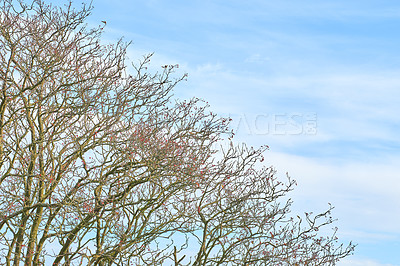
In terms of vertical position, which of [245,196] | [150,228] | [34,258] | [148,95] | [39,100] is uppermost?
[148,95]

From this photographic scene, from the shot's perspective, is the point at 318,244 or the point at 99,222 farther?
the point at 318,244

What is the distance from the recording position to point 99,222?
12.5m

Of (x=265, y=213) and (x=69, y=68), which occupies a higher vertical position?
(x=69, y=68)

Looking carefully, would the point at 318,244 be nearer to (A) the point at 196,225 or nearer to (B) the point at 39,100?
(A) the point at 196,225

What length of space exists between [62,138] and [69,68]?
1.97 metres

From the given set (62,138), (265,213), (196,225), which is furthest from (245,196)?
A: (62,138)

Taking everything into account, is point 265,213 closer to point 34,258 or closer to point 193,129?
point 193,129

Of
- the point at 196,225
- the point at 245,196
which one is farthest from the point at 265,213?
the point at 196,225

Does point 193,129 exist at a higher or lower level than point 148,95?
lower

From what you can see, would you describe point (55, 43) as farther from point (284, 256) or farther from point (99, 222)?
point (284, 256)

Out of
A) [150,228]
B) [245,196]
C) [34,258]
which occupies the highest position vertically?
[245,196]

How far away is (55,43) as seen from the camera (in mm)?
12531

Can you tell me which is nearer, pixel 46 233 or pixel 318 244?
pixel 46 233

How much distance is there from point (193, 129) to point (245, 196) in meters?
2.37
